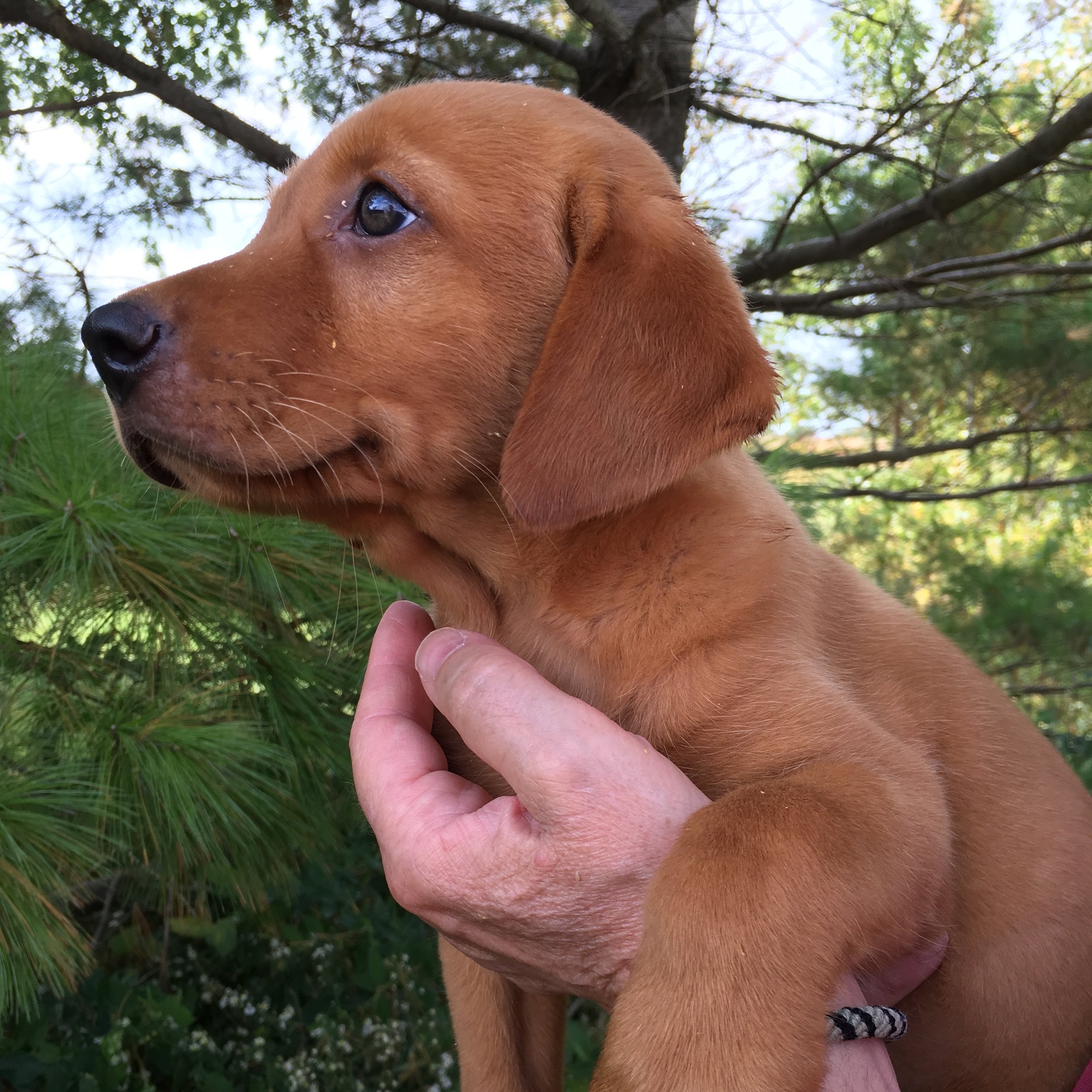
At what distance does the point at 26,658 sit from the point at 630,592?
4.45 ft

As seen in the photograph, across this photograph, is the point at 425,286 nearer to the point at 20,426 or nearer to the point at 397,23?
the point at 20,426

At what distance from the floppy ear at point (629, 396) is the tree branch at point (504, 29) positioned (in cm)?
194

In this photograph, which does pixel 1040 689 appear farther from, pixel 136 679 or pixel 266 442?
pixel 266 442

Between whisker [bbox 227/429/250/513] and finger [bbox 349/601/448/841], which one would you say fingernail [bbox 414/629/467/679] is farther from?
whisker [bbox 227/429/250/513]

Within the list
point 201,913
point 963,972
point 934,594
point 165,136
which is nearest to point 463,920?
point 963,972

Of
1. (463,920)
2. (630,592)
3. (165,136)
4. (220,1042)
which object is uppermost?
(165,136)

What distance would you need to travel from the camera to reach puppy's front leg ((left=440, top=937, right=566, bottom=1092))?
1.81m

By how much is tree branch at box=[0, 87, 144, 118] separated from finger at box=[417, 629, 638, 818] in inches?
86.7

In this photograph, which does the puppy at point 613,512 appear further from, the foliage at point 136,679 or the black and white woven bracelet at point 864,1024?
the foliage at point 136,679

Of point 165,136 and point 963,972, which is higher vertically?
point 165,136

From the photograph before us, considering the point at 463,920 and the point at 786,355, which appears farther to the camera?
the point at 786,355

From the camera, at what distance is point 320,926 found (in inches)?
129

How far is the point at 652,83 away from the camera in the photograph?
353 cm

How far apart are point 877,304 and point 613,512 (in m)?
3.50
